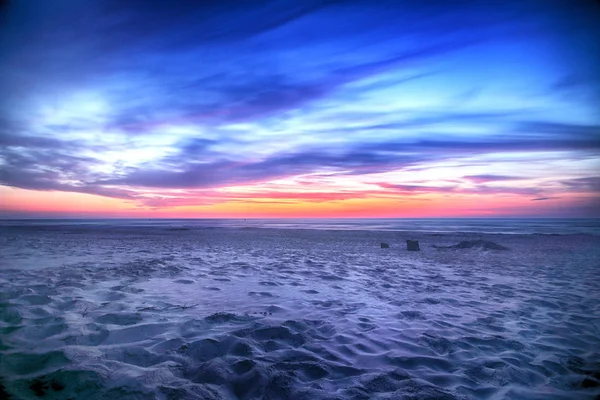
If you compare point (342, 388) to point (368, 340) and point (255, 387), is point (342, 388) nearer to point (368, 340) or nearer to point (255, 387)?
point (255, 387)

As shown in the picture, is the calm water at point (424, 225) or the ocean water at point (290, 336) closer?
the ocean water at point (290, 336)

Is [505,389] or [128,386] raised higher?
[128,386]

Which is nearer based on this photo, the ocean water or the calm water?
the ocean water

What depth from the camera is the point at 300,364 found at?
150 inches

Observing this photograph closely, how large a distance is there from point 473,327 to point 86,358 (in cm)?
553

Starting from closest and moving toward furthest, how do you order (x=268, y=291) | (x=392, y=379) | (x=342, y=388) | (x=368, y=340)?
(x=342, y=388), (x=392, y=379), (x=368, y=340), (x=268, y=291)

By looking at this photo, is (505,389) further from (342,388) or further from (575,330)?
(575,330)

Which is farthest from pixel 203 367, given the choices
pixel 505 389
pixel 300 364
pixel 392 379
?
pixel 505 389

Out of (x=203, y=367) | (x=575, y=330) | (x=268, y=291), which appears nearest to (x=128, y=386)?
(x=203, y=367)

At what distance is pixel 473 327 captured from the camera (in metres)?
5.35

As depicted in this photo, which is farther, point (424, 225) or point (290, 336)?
point (424, 225)

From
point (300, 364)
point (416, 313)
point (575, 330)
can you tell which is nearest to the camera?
point (300, 364)

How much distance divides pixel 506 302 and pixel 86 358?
7601mm

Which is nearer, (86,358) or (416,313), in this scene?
(86,358)
